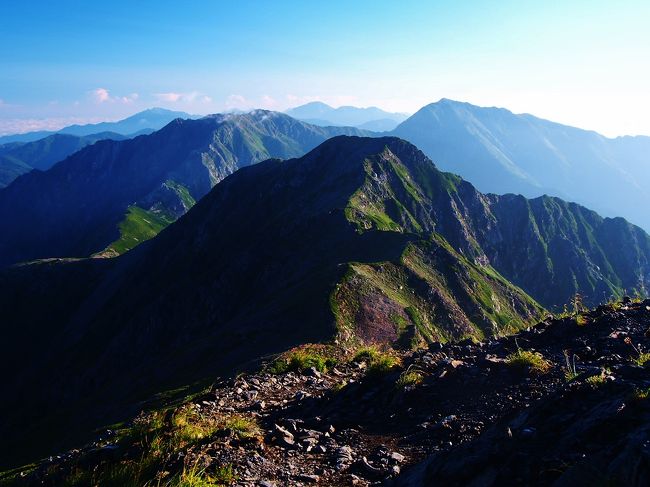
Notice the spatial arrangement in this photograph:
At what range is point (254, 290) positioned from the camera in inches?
3748

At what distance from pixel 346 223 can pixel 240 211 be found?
187 feet

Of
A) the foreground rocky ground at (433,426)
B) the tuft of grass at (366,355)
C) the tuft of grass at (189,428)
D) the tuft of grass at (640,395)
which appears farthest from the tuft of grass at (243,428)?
the tuft of grass at (640,395)

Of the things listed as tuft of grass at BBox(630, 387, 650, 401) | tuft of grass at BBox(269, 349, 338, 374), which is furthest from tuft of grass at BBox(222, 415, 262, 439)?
tuft of grass at BBox(630, 387, 650, 401)

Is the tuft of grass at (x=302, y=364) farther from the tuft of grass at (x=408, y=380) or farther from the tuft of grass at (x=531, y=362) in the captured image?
the tuft of grass at (x=531, y=362)

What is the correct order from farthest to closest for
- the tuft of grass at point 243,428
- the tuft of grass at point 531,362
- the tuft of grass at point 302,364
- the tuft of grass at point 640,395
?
the tuft of grass at point 302,364 → the tuft of grass at point 531,362 → the tuft of grass at point 243,428 → the tuft of grass at point 640,395

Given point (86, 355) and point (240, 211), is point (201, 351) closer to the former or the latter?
point (86, 355)

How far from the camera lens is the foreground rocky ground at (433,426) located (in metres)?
7.48

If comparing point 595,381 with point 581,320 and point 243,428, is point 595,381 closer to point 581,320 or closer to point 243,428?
point 581,320

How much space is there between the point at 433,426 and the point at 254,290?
86.1m

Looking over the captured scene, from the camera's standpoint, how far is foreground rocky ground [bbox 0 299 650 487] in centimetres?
748

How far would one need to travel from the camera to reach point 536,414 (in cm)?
878

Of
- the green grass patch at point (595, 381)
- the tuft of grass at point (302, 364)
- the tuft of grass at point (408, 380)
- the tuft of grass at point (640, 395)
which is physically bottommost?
the tuft of grass at point (302, 364)

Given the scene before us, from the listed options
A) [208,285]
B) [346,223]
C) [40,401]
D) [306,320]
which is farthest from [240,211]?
[306,320]

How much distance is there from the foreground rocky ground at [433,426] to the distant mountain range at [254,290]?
23.1 ft
